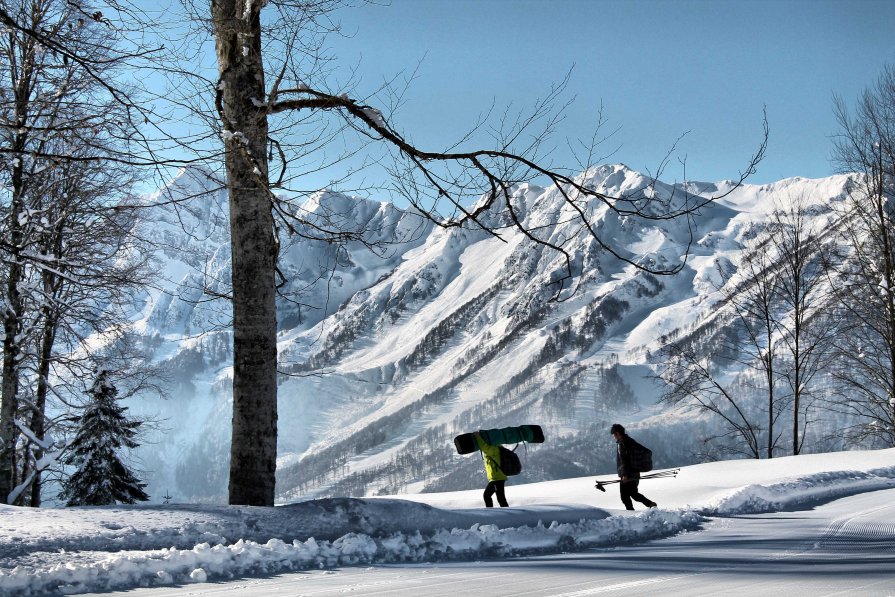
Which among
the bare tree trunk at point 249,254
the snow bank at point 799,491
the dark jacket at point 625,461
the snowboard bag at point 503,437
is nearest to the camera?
the bare tree trunk at point 249,254

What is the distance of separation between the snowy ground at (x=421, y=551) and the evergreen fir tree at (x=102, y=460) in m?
20.6

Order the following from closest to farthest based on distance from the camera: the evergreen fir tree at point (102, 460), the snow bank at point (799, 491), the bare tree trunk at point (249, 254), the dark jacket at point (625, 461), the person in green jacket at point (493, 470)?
1. the bare tree trunk at point (249, 254)
2. the snow bank at point (799, 491)
3. the person in green jacket at point (493, 470)
4. the dark jacket at point (625, 461)
5. the evergreen fir tree at point (102, 460)

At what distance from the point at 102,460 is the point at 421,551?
22308 mm

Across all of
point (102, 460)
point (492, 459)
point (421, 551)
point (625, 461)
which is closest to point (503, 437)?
point (492, 459)

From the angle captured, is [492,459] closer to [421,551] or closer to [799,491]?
[799,491]

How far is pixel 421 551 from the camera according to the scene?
5.60 meters

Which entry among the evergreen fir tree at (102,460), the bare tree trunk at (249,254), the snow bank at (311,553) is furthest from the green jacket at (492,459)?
the evergreen fir tree at (102,460)

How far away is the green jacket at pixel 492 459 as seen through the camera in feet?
35.9

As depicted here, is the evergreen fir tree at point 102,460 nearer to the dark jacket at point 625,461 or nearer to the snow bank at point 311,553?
the dark jacket at point 625,461

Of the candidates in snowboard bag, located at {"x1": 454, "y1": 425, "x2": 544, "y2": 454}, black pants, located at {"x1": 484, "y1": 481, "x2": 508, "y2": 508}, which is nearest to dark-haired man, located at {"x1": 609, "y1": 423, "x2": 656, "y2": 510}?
snowboard bag, located at {"x1": 454, "y1": 425, "x2": 544, "y2": 454}

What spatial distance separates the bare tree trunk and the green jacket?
4893 millimetres

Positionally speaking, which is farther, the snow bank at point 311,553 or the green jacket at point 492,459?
the green jacket at point 492,459

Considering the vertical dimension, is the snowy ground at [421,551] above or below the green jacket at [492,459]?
below

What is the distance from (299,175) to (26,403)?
934 cm
